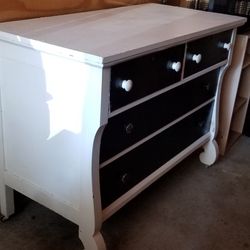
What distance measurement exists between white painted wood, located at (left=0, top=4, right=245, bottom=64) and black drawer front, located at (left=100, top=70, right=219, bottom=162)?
0.22 metres

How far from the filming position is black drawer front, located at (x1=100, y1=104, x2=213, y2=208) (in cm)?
129

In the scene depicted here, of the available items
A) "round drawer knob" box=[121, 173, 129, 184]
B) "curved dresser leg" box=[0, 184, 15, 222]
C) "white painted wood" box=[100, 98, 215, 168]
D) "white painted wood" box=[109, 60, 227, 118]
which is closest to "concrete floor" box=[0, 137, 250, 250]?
"curved dresser leg" box=[0, 184, 15, 222]

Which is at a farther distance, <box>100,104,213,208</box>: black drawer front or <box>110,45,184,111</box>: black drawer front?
<box>100,104,213,208</box>: black drawer front

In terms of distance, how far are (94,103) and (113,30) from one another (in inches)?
13.4

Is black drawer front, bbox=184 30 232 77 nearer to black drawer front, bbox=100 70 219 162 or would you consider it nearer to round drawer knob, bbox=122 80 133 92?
black drawer front, bbox=100 70 219 162

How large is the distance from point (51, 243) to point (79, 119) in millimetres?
552

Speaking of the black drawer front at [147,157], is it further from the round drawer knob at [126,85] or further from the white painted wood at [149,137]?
the round drawer knob at [126,85]

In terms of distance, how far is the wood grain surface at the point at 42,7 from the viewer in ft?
4.24

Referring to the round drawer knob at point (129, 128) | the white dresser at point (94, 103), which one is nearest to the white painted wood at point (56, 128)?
the white dresser at point (94, 103)

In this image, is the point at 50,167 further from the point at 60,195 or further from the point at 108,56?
the point at 108,56

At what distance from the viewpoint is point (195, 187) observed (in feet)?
6.01

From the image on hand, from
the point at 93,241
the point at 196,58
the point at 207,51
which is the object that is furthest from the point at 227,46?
the point at 93,241

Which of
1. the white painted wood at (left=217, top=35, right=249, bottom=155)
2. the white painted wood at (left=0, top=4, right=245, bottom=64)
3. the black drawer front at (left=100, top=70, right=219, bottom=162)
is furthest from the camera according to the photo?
the white painted wood at (left=217, top=35, right=249, bottom=155)

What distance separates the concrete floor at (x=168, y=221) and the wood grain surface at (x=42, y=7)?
0.74 meters
